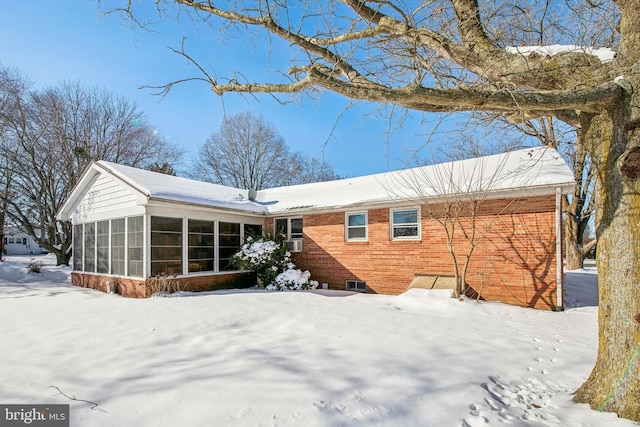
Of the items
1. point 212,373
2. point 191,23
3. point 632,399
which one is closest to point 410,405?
point 632,399

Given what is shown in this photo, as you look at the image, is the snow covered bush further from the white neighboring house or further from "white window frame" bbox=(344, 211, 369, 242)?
the white neighboring house

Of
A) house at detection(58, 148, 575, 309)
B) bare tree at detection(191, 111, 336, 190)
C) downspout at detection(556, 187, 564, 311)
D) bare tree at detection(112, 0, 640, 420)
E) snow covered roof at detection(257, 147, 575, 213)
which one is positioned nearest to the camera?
bare tree at detection(112, 0, 640, 420)

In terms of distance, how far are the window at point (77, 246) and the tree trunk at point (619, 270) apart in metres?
15.8

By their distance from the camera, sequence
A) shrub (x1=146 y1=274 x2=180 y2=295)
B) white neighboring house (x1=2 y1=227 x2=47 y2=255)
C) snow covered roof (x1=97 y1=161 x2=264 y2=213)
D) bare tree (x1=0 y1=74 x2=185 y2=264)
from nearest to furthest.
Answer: shrub (x1=146 y1=274 x2=180 y2=295)
snow covered roof (x1=97 y1=161 x2=264 y2=213)
bare tree (x1=0 y1=74 x2=185 y2=264)
white neighboring house (x1=2 y1=227 x2=47 y2=255)

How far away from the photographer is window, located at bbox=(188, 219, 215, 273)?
10.5 meters

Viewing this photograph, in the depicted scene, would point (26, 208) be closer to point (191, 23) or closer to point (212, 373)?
point (191, 23)

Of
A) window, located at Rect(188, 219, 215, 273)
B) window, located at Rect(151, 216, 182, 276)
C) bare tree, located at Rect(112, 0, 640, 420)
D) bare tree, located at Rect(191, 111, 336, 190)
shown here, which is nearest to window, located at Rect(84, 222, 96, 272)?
window, located at Rect(151, 216, 182, 276)

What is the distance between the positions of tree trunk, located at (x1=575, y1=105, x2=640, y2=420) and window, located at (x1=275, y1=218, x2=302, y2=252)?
9748 mm

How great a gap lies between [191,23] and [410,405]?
248 inches

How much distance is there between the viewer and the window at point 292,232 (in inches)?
482

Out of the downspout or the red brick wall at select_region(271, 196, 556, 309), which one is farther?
the red brick wall at select_region(271, 196, 556, 309)
